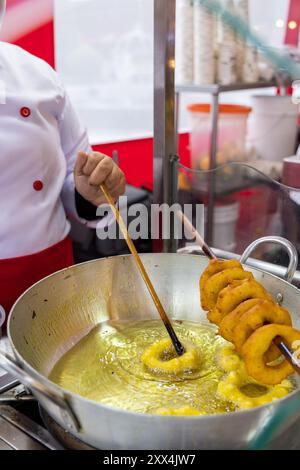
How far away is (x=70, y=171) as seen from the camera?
1.49 meters

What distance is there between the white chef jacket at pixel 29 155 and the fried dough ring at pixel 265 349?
730mm

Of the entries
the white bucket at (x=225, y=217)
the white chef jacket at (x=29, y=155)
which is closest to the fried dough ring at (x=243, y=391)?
the white chef jacket at (x=29, y=155)

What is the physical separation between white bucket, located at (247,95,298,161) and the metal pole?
5.68 feet

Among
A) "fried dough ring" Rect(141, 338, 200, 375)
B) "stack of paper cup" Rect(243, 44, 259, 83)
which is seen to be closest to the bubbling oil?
"fried dough ring" Rect(141, 338, 200, 375)

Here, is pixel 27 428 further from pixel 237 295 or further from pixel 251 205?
pixel 251 205

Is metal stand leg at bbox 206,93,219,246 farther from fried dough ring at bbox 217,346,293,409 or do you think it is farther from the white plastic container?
fried dough ring at bbox 217,346,293,409

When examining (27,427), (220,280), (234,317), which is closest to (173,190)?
(220,280)

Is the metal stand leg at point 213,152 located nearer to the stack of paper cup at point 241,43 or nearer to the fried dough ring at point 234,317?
the stack of paper cup at point 241,43

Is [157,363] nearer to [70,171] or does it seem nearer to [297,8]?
[70,171]

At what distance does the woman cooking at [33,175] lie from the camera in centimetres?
123

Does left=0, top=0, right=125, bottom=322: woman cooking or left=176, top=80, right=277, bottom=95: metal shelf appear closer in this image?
left=0, top=0, right=125, bottom=322: woman cooking

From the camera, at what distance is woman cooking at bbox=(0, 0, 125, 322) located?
1230 mm

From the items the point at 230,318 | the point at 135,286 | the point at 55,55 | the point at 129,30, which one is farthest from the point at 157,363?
the point at 129,30

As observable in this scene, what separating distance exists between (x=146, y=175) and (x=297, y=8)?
1637 millimetres
